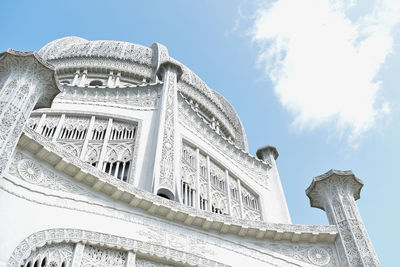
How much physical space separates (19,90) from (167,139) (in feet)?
19.3

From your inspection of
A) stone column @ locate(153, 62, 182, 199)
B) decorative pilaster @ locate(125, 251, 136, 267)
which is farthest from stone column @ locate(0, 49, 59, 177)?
stone column @ locate(153, 62, 182, 199)

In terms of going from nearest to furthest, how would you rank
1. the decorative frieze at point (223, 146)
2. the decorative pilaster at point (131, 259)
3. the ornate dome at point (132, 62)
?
1. the decorative pilaster at point (131, 259)
2. the decorative frieze at point (223, 146)
3. the ornate dome at point (132, 62)

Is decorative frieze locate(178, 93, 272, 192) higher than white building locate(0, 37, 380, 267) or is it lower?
higher

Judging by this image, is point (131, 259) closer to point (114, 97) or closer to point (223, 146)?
point (114, 97)

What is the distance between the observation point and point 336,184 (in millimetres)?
8703

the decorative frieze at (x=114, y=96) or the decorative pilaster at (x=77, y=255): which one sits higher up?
the decorative frieze at (x=114, y=96)

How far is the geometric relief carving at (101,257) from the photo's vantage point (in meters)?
5.93

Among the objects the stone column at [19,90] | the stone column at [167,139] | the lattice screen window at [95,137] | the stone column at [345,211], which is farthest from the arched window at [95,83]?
the stone column at [345,211]

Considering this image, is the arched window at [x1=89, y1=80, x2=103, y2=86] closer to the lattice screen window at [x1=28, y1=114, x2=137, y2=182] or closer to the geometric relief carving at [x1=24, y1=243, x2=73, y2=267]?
the lattice screen window at [x1=28, y1=114, x2=137, y2=182]

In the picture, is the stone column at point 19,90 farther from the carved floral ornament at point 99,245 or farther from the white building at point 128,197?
the carved floral ornament at point 99,245

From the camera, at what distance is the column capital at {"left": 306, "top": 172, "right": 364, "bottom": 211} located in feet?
Result: 28.4

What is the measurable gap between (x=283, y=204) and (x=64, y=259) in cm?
1022

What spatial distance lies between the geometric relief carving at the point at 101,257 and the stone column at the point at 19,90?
5.89 feet

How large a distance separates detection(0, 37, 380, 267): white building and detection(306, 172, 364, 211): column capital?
0.07 feet
